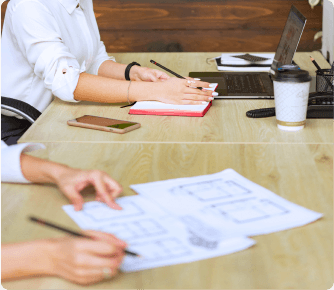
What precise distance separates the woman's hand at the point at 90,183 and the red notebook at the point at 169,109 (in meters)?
0.55

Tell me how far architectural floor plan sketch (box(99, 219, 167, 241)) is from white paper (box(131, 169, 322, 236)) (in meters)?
0.05

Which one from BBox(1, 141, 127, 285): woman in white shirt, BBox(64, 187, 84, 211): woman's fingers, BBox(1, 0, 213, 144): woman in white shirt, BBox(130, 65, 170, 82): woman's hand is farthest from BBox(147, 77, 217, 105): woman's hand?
BBox(1, 141, 127, 285): woman in white shirt

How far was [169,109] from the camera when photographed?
1.34m

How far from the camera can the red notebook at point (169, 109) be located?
1.32 meters

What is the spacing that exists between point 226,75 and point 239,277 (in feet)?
4.34

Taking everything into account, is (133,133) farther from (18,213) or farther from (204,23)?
(204,23)

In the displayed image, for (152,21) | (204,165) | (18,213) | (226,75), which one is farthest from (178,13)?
(18,213)

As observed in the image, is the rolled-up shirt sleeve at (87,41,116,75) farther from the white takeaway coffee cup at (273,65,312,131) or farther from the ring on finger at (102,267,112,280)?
the ring on finger at (102,267,112,280)

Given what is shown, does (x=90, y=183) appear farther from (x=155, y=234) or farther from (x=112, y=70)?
(x=112, y=70)

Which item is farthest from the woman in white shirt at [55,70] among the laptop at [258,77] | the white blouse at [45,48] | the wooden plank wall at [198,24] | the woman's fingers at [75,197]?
the wooden plank wall at [198,24]

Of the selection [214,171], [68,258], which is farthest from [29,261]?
[214,171]

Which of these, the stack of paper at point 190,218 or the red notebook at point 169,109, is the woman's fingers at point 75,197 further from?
the red notebook at point 169,109

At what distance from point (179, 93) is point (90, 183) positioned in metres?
0.64

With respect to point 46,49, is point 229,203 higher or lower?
lower
